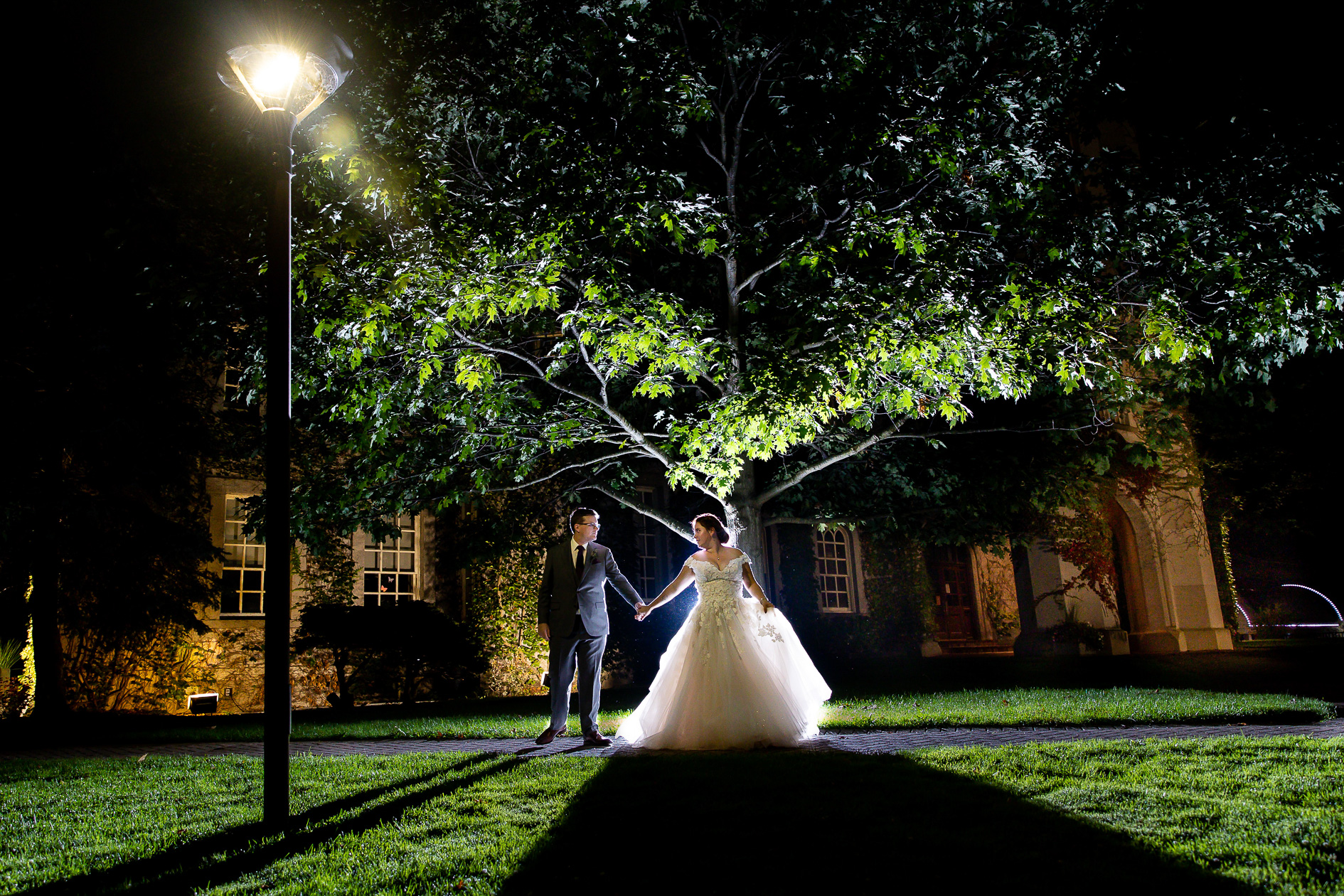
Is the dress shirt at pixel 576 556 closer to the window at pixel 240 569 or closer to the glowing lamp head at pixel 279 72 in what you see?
the glowing lamp head at pixel 279 72

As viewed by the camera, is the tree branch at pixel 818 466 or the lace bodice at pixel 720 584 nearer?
the lace bodice at pixel 720 584

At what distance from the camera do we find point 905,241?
28.9 feet

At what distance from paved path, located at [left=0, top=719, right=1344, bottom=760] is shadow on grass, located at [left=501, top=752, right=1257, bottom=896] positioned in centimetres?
173

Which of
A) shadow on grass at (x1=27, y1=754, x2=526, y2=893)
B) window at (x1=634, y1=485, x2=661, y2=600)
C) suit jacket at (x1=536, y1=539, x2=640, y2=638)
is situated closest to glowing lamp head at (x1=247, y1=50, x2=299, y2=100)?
shadow on grass at (x1=27, y1=754, x2=526, y2=893)

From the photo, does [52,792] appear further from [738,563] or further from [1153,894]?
[1153,894]

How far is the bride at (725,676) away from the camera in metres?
6.84

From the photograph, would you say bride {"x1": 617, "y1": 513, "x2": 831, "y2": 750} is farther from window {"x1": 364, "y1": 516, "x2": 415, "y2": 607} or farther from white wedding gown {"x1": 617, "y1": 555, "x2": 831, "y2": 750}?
window {"x1": 364, "y1": 516, "x2": 415, "y2": 607}

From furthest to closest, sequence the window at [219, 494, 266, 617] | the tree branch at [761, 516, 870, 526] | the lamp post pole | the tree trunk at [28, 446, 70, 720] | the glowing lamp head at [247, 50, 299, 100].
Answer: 1. the window at [219, 494, 266, 617]
2. the tree branch at [761, 516, 870, 526]
3. the tree trunk at [28, 446, 70, 720]
4. the glowing lamp head at [247, 50, 299, 100]
5. the lamp post pole

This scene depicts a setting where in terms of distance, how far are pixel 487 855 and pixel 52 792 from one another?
412cm

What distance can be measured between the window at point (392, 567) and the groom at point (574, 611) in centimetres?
951

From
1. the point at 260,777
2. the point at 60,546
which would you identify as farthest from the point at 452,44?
the point at 60,546

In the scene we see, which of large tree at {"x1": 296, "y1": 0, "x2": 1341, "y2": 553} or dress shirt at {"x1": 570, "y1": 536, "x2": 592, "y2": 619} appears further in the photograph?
large tree at {"x1": 296, "y1": 0, "x2": 1341, "y2": 553}

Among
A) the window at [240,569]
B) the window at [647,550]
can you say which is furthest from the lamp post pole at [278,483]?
the window at [647,550]

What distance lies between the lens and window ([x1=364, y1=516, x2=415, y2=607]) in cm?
1666
